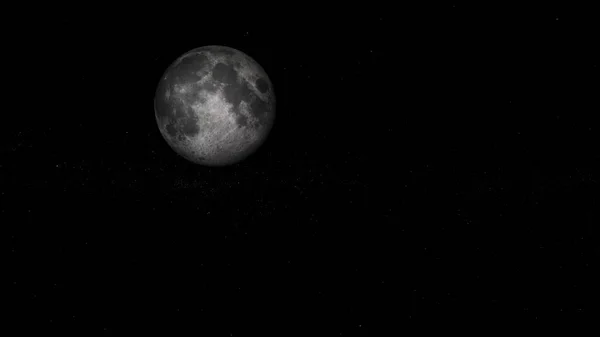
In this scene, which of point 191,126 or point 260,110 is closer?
point 191,126

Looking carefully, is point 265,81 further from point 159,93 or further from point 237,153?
point 159,93

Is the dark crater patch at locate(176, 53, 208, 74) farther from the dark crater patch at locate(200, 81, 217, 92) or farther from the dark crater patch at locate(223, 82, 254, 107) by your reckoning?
the dark crater patch at locate(223, 82, 254, 107)

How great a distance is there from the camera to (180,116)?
8.07ft

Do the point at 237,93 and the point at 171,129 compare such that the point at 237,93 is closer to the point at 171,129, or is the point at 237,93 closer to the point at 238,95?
the point at 238,95

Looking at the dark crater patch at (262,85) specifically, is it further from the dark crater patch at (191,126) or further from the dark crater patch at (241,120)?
the dark crater patch at (191,126)

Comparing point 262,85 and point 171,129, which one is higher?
point 262,85

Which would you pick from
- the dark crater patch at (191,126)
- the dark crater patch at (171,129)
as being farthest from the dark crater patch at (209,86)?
the dark crater patch at (171,129)

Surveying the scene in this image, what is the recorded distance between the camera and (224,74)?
8.07 feet

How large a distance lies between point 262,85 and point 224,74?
25cm

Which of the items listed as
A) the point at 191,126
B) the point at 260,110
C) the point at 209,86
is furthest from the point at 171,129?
the point at 260,110

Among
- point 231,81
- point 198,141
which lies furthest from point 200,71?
point 198,141

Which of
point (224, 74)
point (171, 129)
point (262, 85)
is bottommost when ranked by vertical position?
point (171, 129)

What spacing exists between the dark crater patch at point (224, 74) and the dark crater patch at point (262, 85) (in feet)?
0.50

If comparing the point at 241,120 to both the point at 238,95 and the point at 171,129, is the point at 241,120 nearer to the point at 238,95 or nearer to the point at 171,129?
the point at 238,95
